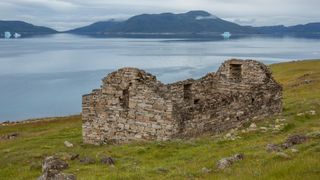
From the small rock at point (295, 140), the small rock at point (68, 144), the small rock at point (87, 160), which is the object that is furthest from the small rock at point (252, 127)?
the small rock at point (68, 144)

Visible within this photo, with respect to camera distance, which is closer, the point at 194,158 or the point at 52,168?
the point at 52,168

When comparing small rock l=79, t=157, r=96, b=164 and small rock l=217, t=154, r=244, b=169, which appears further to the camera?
small rock l=79, t=157, r=96, b=164

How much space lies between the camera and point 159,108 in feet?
82.7

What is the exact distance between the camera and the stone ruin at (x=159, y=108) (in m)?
25.4

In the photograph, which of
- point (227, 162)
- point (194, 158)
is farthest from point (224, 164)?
point (194, 158)

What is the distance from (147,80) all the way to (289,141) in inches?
388

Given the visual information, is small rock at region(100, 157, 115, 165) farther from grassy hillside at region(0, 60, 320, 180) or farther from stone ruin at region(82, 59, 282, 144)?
stone ruin at region(82, 59, 282, 144)

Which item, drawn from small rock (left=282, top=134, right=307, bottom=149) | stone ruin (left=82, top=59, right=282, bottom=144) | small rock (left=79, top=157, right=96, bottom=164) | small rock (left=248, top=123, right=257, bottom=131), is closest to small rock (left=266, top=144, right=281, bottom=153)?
small rock (left=282, top=134, right=307, bottom=149)

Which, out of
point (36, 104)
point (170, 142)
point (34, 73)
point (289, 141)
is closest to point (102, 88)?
point (170, 142)

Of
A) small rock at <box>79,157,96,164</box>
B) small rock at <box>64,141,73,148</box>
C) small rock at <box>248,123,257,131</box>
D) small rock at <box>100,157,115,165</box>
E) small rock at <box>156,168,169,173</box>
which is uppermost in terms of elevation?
small rock at <box>156,168,169,173</box>

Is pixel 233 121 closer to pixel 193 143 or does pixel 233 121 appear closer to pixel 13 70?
pixel 193 143

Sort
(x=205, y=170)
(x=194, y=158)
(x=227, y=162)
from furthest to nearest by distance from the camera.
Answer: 1. (x=194, y=158)
2. (x=227, y=162)
3. (x=205, y=170)

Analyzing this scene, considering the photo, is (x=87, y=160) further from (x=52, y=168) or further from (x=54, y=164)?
(x=52, y=168)

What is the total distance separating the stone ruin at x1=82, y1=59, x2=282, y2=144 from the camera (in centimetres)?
2536
